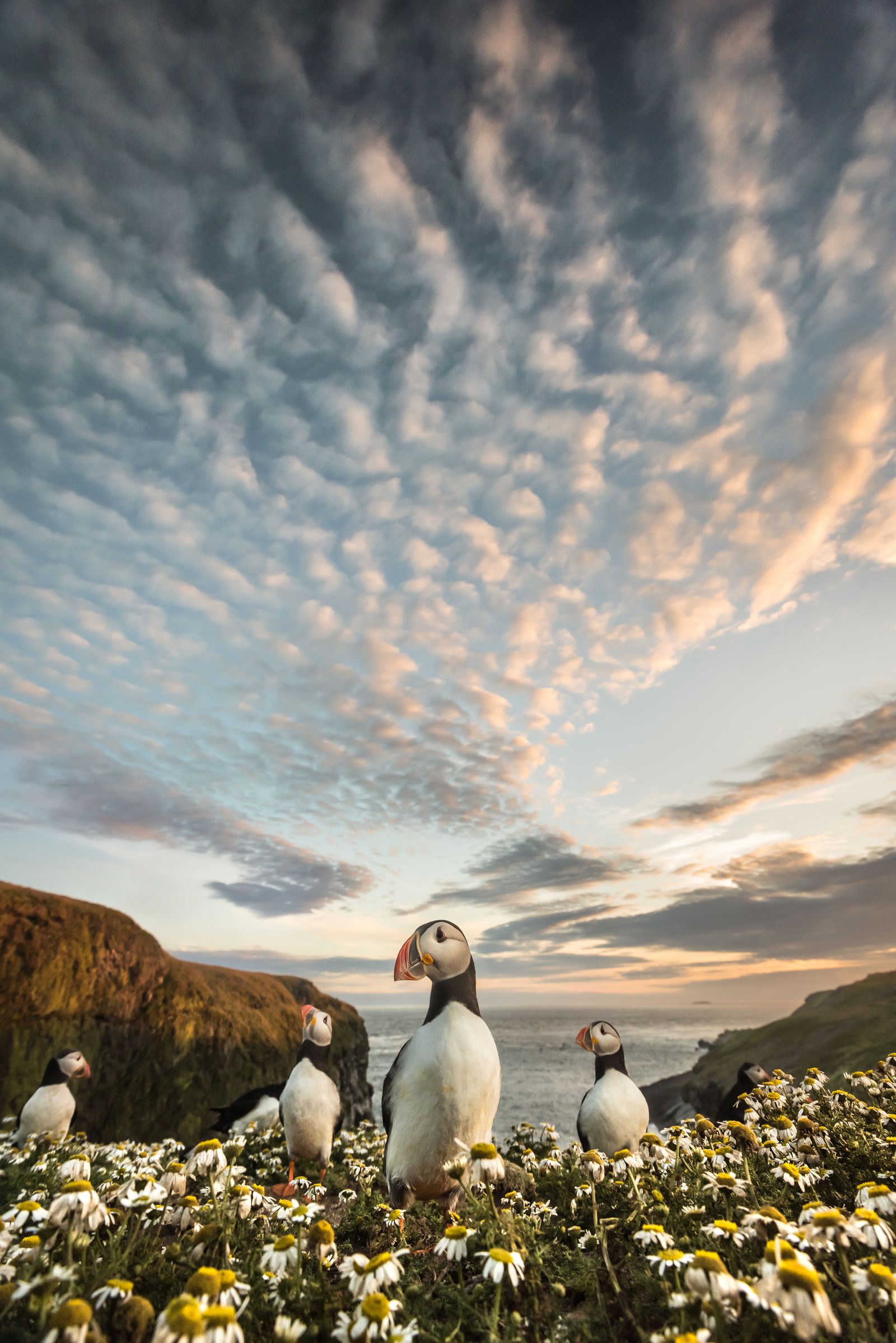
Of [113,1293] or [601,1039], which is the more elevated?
[601,1039]

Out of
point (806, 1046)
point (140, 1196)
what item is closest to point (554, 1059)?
point (806, 1046)

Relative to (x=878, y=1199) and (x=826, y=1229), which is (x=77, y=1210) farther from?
(x=878, y=1199)

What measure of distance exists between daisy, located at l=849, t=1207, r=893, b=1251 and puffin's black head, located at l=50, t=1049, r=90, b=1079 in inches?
472

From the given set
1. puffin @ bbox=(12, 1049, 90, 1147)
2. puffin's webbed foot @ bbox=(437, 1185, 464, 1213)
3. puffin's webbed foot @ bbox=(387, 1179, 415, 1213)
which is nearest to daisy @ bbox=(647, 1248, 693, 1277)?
puffin's webbed foot @ bbox=(437, 1185, 464, 1213)

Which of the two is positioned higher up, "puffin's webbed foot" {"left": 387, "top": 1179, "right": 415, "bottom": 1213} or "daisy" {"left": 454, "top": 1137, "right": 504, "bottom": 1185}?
"daisy" {"left": 454, "top": 1137, "right": 504, "bottom": 1185}

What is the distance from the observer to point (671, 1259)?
3.22 meters

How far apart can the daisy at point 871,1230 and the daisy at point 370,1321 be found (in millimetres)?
2342

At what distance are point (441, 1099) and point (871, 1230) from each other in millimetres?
2992

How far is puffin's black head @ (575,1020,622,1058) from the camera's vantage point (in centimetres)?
812

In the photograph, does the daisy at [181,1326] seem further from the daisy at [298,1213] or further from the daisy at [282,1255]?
the daisy at [298,1213]

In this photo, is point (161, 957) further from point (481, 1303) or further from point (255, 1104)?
point (481, 1303)

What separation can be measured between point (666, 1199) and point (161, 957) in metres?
14.9

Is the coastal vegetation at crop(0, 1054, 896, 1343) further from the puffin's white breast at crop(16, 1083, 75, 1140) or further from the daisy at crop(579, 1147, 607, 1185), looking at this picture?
the puffin's white breast at crop(16, 1083, 75, 1140)

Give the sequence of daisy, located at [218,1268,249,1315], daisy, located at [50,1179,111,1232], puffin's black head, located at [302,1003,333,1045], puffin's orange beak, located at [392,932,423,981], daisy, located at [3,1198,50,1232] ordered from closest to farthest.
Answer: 1. daisy, located at [218,1268,249,1315]
2. daisy, located at [50,1179,111,1232]
3. daisy, located at [3,1198,50,1232]
4. puffin's orange beak, located at [392,932,423,981]
5. puffin's black head, located at [302,1003,333,1045]
